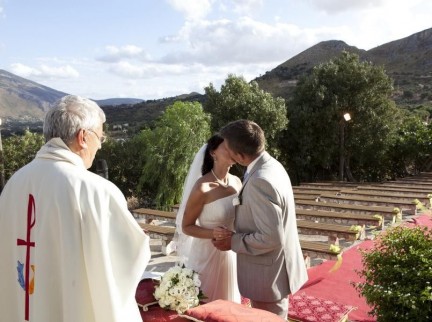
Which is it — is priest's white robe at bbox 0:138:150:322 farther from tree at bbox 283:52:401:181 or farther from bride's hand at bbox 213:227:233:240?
tree at bbox 283:52:401:181

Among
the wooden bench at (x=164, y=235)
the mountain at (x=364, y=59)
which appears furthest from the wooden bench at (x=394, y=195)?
the mountain at (x=364, y=59)

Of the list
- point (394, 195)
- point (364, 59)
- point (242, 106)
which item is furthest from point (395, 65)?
point (394, 195)

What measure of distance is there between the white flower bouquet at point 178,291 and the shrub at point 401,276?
1411mm

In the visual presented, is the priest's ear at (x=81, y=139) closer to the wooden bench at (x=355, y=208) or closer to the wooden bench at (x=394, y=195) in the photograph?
the wooden bench at (x=355, y=208)

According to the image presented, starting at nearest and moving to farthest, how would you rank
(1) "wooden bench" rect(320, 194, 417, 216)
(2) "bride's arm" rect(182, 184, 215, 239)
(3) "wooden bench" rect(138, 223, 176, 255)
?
(2) "bride's arm" rect(182, 184, 215, 239) → (3) "wooden bench" rect(138, 223, 176, 255) → (1) "wooden bench" rect(320, 194, 417, 216)

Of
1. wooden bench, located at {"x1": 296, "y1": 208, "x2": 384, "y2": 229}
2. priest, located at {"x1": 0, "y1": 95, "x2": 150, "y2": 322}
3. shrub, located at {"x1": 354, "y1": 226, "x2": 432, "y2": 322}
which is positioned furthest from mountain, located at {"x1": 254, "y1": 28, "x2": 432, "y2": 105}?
priest, located at {"x1": 0, "y1": 95, "x2": 150, "y2": 322}

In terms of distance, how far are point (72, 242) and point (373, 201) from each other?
29.1 feet

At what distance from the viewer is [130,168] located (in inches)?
525

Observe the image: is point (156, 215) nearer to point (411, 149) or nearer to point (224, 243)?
point (224, 243)

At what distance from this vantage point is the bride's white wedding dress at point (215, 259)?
10.7 ft

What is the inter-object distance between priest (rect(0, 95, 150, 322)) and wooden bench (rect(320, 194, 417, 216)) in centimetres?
819

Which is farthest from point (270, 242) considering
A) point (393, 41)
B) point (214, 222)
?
point (393, 41)

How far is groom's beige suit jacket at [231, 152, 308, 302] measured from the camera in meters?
2.63

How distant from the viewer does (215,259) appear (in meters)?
3.38
